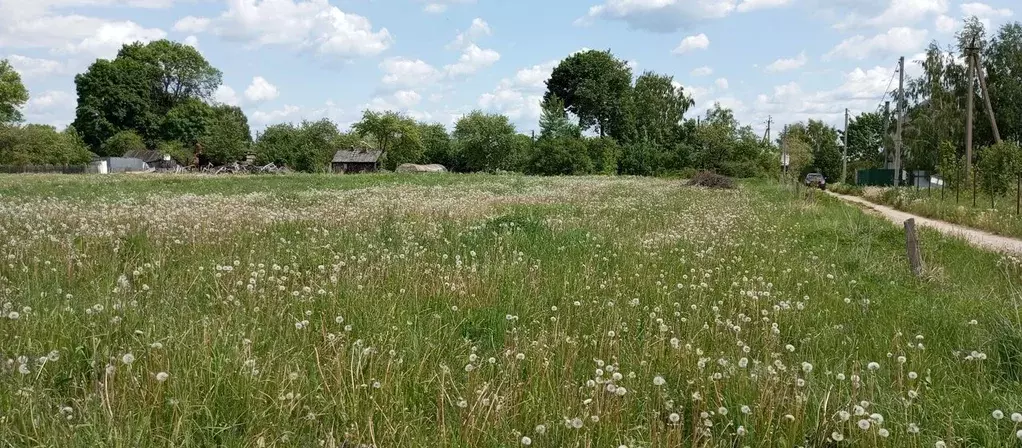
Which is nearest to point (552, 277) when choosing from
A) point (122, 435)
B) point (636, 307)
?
point (636, 307)

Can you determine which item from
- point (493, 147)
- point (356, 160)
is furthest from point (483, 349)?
point (356, 160)

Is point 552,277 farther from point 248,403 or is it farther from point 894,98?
point 894,98

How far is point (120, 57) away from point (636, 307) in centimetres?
12471

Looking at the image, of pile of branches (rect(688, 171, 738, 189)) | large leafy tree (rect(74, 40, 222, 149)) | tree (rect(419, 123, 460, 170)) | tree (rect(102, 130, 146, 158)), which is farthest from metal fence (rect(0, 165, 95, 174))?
pile of branches (rect(688, 171, 738, 189))

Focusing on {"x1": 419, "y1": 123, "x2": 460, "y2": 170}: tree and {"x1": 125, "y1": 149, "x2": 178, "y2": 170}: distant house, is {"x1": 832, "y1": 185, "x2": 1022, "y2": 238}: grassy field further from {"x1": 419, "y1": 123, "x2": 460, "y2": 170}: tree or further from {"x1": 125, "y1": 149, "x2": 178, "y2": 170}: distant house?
{"x1": 125, "y1": 149, "x2": 178, "y2": 170}: distant house

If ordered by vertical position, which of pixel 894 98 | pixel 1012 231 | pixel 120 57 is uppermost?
pixel 120 57

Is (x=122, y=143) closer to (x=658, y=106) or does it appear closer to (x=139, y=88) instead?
(x=139, y=88)

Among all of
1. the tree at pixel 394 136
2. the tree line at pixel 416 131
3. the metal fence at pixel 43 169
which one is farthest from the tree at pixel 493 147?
the metal fence at pixel 43 169

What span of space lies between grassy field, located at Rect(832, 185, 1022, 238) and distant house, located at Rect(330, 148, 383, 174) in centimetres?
7551

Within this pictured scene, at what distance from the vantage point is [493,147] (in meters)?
80.5

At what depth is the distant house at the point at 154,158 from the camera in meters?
94.6

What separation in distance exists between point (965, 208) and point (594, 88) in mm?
73748

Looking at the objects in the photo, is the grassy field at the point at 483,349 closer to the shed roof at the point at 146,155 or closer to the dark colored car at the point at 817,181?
the dark colored car at the point at 817,181

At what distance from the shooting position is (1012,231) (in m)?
17.3
